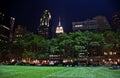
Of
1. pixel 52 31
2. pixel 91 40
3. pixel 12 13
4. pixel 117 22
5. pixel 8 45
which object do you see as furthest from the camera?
pixel 52 31

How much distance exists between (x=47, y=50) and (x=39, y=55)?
4.70 feet

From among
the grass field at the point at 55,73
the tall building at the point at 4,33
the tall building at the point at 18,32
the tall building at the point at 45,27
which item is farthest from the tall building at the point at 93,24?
the grass field at the point at 55,73

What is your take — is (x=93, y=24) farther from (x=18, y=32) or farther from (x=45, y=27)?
(x=18, y=32)

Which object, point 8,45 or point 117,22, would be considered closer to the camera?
point 8,45

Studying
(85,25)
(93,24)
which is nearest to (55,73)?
(85,25)

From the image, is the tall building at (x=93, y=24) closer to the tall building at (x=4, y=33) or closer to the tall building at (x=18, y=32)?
the tall building at (x=18, y=32)

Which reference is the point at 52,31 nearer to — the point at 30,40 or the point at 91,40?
the point at 30,40

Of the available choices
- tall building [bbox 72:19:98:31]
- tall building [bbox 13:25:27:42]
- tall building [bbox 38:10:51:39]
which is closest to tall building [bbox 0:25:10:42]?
tall building [bbox 13:25:27:42]

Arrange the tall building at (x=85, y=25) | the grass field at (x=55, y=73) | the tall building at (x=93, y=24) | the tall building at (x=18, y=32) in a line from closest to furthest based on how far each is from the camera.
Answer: the grass field at (x=55, y=73) → the tall building at (x=18, y=32) → the tall building at (x=93, y=24) → the tall building at (x=85, y=25)

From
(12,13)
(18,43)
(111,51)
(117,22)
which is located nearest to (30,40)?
(18,43)

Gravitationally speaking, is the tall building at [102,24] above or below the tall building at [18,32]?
above

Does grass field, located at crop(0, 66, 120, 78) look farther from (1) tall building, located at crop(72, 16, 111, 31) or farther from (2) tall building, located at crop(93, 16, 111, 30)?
(1) tall building, located at crop(72, 16, 111, 31)

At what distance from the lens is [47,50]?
30.0 metres

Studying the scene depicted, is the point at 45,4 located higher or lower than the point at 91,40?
higher
